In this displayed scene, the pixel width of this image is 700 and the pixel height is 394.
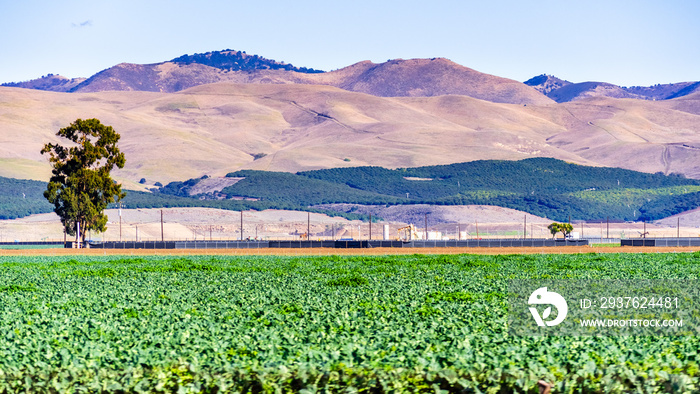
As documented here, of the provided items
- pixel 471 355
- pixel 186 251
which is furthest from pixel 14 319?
pixel 186 251

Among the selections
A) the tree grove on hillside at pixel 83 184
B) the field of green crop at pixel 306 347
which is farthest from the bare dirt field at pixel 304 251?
the field of green crop at pixel 306 347

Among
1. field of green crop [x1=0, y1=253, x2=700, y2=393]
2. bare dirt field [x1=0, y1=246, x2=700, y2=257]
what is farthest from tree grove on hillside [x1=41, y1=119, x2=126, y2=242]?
field of green crop [x1=0, y1=253, x2=700, y2=393]

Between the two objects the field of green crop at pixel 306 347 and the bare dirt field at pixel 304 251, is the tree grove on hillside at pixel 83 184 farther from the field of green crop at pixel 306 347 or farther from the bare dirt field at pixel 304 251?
the field of green crop at pixel 306 347

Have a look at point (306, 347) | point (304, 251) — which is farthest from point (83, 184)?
point (306, 347)

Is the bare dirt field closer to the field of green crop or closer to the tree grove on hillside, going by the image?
the tree grove on hillside

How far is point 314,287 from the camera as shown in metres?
35.1

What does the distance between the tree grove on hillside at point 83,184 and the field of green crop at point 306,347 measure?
6596 centimetres

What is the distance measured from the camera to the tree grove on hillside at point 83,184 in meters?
96.8

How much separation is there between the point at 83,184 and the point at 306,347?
3342 inches

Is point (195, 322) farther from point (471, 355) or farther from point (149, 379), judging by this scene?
point (471, 355)

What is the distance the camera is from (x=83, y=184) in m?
98.3

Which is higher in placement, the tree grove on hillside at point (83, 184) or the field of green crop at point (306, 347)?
the tree grove on hillside at point (83, 184)

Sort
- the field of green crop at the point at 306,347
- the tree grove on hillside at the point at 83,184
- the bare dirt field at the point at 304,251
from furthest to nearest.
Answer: the tree grove on hillside at the point at 83,184
the bare dirt field at the point at 304,251
the field of green crop at the point at 306,347

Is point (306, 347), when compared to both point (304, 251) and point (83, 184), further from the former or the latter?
point (83, 184)
